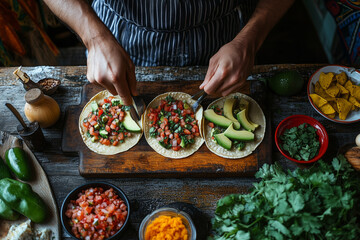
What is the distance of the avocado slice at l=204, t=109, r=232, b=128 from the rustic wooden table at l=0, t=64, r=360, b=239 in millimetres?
371

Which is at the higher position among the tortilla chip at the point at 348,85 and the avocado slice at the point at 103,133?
the tortilla chip at the point at 348,85

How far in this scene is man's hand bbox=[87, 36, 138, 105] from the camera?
1.87 m

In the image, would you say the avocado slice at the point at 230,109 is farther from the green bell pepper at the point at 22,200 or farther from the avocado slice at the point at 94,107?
the green bell pepper at the point at 22,200

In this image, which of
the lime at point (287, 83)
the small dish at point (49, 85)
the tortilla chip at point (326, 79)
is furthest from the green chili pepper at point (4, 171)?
the tortilla chip at point (326, 79)

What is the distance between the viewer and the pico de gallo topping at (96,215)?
6.40 ft

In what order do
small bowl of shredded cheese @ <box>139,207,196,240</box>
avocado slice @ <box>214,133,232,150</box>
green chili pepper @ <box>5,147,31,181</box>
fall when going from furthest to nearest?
avocado slice @ <box>214,133,232,150</box> < green chili pepper @ <box>5,147,31,181</box> < small bowl of shredded cheese @ <box>139,207,196,240</box>

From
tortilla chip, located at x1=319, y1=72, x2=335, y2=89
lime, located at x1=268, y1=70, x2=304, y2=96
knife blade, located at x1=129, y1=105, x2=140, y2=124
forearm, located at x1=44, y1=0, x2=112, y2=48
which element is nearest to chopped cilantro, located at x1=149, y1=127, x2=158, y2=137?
knife blade, located at x1=129, y1=105, x2=140, y2=124

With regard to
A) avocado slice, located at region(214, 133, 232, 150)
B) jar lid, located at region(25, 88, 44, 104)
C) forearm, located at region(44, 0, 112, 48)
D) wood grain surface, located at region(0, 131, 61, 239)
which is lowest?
wood grain surface, located at region(0, 131, 61, 239)

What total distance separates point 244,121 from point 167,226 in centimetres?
100

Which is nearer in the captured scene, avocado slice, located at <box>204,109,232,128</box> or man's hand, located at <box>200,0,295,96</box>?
man's hand, located at <box>200,0,295,96</box>

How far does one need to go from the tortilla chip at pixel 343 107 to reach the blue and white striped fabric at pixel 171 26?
1.01 meters

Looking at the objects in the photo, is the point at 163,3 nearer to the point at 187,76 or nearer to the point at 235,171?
the point at 187,76

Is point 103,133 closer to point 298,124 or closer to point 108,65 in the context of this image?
point 108,65

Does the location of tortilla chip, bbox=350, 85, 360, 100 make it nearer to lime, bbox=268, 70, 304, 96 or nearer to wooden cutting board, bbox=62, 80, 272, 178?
lime, bbox=268, 70, 304, 96
